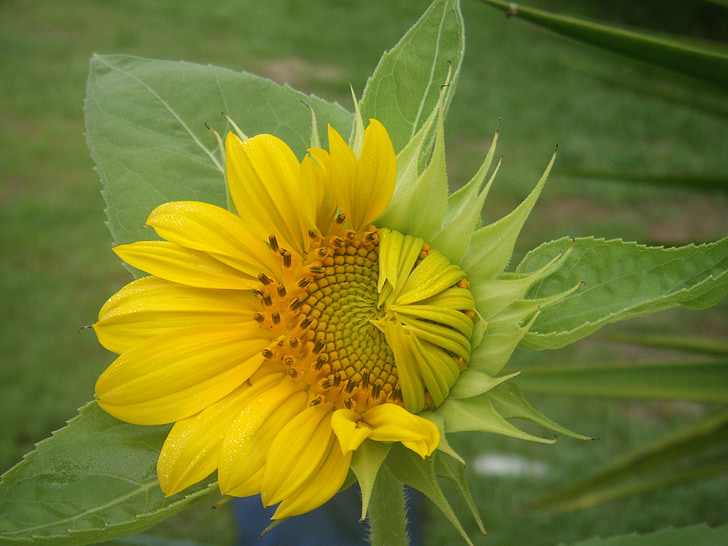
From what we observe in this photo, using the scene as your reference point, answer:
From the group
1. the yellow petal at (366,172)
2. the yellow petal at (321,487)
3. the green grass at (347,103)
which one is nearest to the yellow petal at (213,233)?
the yellow petal at (366,172)

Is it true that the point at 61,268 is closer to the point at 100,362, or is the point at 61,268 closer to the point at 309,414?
the point at 100,362

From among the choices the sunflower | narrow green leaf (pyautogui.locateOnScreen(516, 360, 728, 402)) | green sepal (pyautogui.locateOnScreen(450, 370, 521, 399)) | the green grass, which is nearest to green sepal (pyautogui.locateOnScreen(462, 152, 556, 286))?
the sunflower

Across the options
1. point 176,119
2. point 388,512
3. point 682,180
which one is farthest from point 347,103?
point 388,512

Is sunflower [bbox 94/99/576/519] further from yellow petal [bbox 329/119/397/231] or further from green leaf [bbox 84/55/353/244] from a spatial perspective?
green leaf [bbox 84/55/353/244]

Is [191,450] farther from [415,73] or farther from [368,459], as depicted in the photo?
[415,73]

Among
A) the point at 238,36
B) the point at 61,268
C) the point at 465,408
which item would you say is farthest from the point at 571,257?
the point at 238,36

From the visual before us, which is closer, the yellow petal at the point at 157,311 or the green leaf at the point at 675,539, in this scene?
the yellow petal at the point at 157,311

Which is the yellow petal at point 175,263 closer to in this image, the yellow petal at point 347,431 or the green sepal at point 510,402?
the yellow petal at point 347,431
